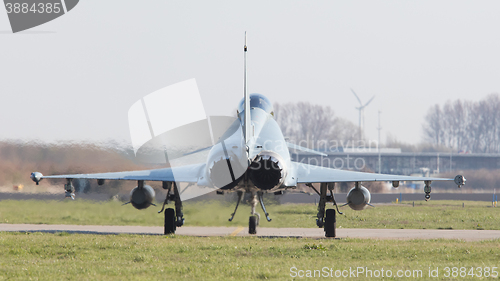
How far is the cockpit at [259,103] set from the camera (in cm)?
2084

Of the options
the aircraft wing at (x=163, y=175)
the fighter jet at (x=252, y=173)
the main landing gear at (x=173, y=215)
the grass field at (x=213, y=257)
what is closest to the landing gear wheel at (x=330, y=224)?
the fighter jet at (x=252, y=173)

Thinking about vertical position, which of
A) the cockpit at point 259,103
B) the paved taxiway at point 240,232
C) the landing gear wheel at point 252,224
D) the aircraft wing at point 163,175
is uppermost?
the cockpit at point 259,103

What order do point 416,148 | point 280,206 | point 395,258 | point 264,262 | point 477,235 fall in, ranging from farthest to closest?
1. point 416,148
2. point 280,206
3. point 477,235
4. point 395,258
5. point 264,262

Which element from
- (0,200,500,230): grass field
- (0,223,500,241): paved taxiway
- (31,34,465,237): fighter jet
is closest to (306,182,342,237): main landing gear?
(31,34,465,237): fighter jet

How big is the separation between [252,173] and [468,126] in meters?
93.8

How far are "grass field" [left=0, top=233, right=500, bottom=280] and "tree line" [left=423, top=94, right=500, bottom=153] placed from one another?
283 feet

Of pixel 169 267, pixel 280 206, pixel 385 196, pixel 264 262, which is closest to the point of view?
pixel 169 267

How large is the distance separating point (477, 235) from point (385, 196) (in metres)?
33.9

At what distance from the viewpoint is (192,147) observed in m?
27.4

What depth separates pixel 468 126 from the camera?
335 ft

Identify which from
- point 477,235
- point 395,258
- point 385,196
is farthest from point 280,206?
point 385,196

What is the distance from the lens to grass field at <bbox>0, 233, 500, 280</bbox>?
11.9 metres

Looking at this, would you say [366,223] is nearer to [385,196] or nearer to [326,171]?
[326,171]

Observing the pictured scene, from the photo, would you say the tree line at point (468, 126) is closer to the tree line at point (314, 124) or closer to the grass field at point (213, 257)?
the tree line at point (314, 124)
